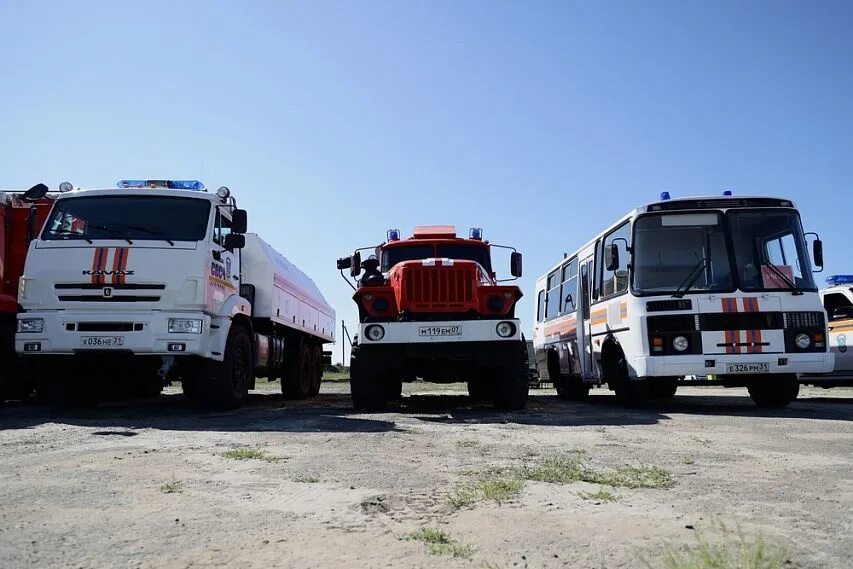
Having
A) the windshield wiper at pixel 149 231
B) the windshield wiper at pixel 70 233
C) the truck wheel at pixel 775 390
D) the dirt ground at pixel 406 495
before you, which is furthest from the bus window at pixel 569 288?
the windshield wiper at pixel 70 233

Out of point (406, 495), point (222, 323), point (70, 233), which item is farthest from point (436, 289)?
point (406, 495)

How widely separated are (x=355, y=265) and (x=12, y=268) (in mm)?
5304

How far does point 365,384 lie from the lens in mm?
9352

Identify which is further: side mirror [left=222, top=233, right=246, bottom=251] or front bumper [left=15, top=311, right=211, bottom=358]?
side mirror [left=222, top=233, right=246, bottom=251]

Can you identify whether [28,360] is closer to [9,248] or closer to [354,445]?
[9,248]

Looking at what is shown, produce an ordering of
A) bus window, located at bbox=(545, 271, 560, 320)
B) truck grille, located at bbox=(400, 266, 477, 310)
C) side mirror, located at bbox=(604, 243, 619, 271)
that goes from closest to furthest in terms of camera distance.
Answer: truck grille, located at bbox=(400, 266, 477, 310)
side mirror, located at bbox=(604, 243, 619, 271)
bus window, located at bbox=(545, 271, 560, 320)

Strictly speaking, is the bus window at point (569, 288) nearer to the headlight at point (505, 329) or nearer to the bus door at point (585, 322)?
the bus door at point (585, 322)

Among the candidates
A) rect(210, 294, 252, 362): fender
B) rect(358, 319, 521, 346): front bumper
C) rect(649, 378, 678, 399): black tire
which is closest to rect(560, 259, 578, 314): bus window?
rect(649, 378, 678, 399): black tire

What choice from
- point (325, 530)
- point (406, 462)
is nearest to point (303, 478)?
point (406, 462)

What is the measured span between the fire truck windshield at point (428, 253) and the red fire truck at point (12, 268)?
501 centimetres

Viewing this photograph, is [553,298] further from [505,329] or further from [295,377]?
[505,329]

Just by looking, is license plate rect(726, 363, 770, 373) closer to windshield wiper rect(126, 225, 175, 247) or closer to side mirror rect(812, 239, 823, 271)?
side mirror rect(812, 239, 823, 271)

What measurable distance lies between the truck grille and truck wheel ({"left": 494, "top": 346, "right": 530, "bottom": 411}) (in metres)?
0.98

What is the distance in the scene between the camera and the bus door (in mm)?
12172
